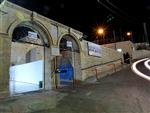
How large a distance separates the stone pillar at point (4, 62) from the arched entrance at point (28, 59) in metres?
1.99

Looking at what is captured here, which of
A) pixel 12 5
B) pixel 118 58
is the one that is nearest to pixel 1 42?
pixel 12 5

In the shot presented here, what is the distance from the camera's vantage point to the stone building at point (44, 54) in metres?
10.7

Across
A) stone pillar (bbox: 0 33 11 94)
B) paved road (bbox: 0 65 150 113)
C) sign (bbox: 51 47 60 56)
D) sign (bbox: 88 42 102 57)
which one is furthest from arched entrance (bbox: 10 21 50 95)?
sign (bbox: 88 42 102 57)

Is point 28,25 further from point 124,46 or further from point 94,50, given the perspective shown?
point 124,46

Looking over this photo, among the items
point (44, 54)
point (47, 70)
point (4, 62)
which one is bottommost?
point (47, 70)

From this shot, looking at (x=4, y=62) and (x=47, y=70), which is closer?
(x=4, y=62)

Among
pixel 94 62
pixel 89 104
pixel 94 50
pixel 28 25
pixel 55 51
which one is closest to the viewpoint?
pixel 89 104

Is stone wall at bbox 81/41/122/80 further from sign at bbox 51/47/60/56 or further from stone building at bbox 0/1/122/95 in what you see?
sign at bbox 51/47/60/56

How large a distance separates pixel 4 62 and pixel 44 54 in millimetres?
4164

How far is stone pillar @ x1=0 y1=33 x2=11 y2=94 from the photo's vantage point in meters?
10.1

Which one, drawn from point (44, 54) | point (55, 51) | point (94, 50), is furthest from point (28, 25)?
point (94, 50)

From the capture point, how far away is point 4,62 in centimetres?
1044

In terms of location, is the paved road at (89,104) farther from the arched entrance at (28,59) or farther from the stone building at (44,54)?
the arched entrance at (28,59)

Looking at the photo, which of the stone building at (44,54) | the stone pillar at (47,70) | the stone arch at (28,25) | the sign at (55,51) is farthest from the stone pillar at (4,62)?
the sign at (55,51)
